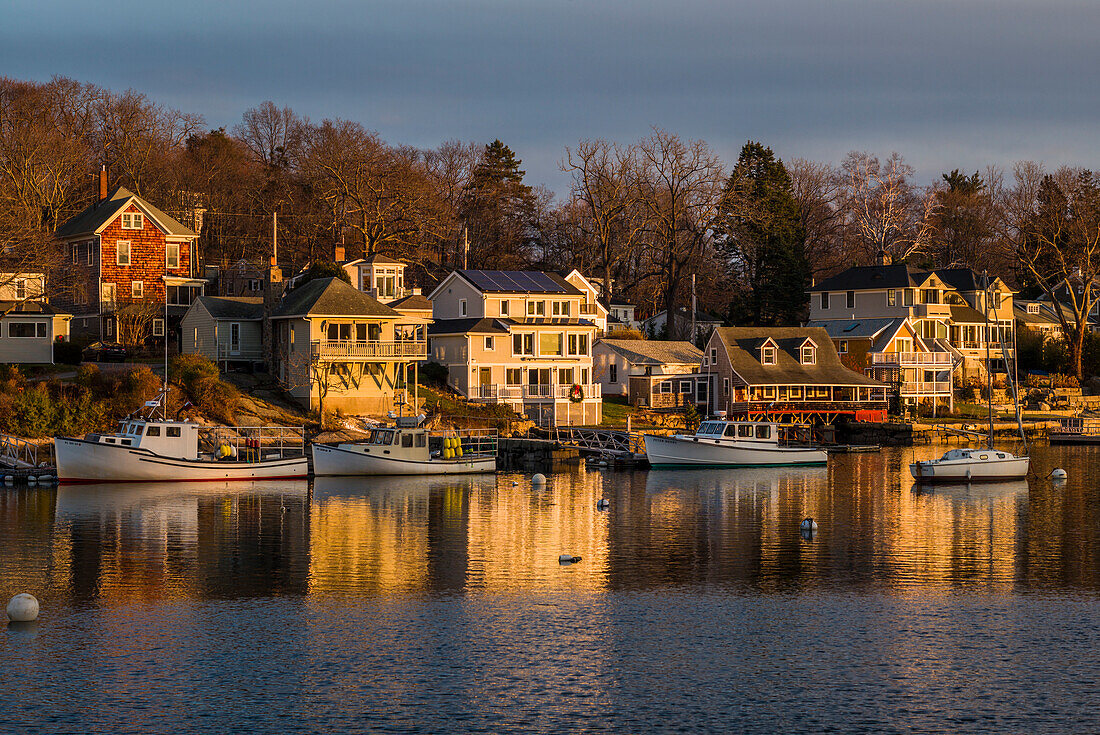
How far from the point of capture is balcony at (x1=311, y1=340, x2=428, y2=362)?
7044cm

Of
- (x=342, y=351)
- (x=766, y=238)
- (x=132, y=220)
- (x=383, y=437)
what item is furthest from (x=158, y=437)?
(x=766, y=238)

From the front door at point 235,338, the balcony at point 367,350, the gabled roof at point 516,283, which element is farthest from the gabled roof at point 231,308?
the gabled roof at point 516,283

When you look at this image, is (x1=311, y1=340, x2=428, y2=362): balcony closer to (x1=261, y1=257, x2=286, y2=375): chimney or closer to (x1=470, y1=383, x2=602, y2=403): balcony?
(x1=261, y1=257, x2=286, y2=375): chimney

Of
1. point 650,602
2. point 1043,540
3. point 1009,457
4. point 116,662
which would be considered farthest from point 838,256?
point 116,662

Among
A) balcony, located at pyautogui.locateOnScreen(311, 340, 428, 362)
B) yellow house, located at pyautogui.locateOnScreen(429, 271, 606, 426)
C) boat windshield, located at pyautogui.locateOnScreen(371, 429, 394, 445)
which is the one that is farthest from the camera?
yellow house, located at pyautogui.locateOnScreen(429, 271, 606, 426)

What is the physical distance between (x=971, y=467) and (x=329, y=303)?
36.8m

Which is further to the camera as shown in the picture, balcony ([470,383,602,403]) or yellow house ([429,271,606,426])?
yellow house ([429,271,606,426])

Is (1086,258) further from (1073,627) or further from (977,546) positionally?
(1073,627)

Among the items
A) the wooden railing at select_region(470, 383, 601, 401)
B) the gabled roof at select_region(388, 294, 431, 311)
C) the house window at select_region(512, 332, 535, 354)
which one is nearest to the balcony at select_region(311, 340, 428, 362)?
the wooden railing at select_region(470, 383, 601, 401)

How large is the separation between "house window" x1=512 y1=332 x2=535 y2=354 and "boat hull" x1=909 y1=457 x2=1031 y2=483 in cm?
3045

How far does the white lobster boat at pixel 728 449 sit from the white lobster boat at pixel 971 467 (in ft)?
30.7

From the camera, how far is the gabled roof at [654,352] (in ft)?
278

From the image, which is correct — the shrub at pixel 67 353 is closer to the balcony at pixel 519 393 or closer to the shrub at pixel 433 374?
the shrub at pixel 433 374

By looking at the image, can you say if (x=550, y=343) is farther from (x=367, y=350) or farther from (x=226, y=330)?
(x=226, y=330)
